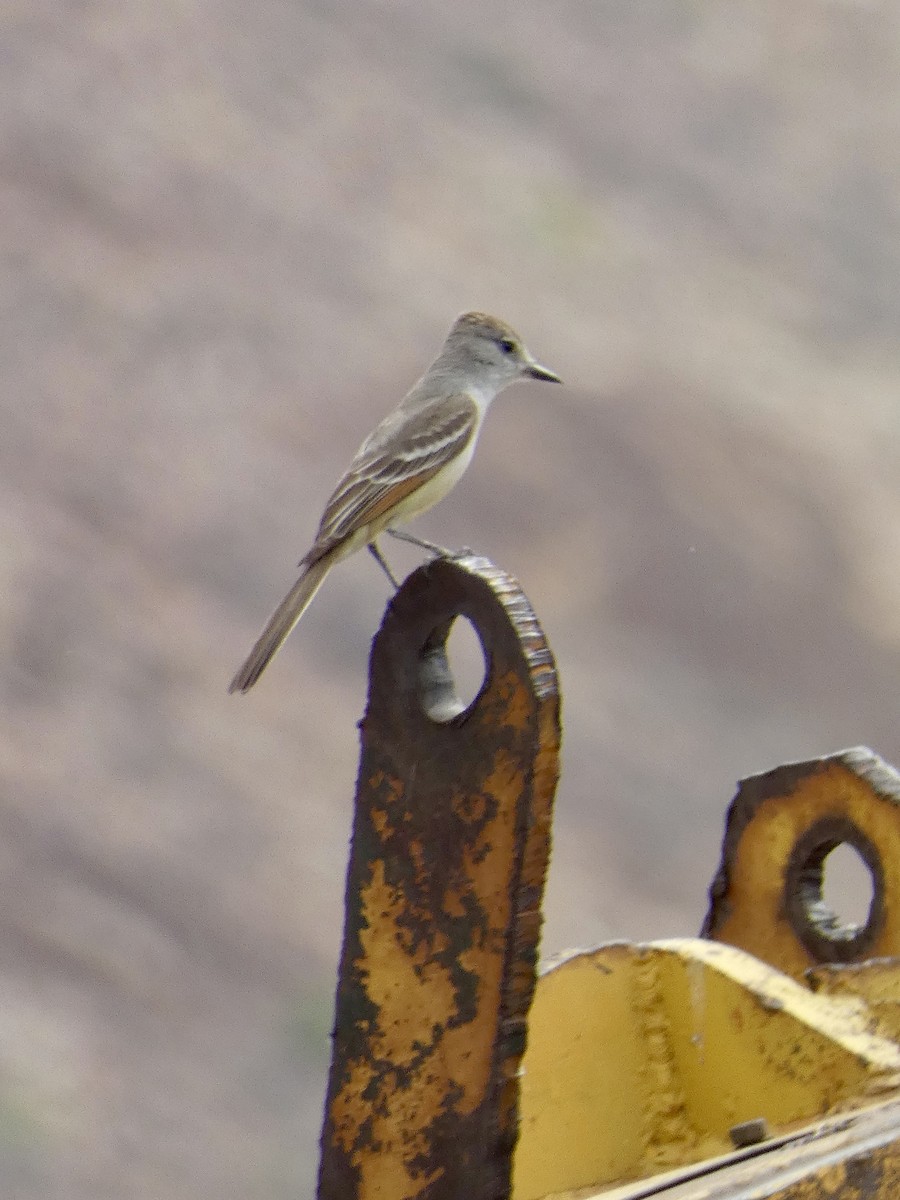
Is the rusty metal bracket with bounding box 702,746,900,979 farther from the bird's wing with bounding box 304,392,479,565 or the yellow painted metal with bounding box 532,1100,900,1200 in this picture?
the bird's wing with bounding box 304,392,479,565

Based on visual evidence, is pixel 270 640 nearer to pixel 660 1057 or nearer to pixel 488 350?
pixel 660 1057

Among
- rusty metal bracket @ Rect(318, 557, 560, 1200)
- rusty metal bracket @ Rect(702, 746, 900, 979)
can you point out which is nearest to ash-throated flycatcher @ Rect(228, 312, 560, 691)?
rusty metal bracket @ Rect(702, 746, 900, 979)

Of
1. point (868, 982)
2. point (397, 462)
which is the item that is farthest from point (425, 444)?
point (868, 982)

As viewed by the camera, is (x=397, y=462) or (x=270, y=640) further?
(x=397, y=462)

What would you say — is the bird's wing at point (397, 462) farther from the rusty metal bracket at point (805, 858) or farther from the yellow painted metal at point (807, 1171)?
the yellow painted metal at point (807, 1171)

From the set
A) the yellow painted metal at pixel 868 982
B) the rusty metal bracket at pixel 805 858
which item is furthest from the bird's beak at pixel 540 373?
the yellow painted metal at pixel 868 982

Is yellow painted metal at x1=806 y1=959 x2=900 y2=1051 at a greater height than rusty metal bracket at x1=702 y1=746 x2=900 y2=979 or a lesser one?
lesser
